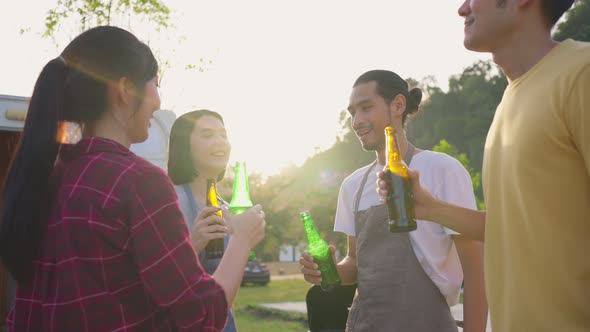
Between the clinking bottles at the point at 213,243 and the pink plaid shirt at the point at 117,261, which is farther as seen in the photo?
the clinking bottles at the point at 213,243

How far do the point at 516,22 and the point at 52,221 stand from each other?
1702 millimetres

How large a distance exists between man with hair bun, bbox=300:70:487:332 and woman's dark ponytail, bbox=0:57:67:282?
1992 millimetres

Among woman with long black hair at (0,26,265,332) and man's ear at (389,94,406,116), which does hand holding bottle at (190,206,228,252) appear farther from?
man's ear at (389,94,406,116)

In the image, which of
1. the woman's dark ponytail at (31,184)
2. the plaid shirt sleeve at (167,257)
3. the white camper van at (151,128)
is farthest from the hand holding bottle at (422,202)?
the white camper van at (151,128)

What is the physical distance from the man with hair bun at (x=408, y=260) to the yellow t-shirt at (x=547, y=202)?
1.09 m

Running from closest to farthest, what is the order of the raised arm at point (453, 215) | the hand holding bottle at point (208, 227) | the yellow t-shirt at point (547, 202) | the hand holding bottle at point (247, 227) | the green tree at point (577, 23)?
the yellow t-shirt at point (547, 202), the hand holding bottle at point (247, 227), the raised arm at point (453, 215), the hand holding bottle at point (208, 227), the green tree at point (577, 23)

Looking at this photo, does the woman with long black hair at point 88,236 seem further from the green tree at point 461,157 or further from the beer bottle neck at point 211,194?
the green tree at point 461,157

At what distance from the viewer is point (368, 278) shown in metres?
3.28

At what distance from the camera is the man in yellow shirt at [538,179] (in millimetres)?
1729

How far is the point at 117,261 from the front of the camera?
160 centimetres

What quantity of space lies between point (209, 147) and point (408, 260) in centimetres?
145

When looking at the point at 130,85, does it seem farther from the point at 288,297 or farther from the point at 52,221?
the point at 288,297

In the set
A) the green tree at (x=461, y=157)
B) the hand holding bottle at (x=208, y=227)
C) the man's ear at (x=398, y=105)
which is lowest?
the green tree at (x=461, y=157)

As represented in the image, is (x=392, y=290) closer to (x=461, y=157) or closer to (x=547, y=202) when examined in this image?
(x=547, y=202)
